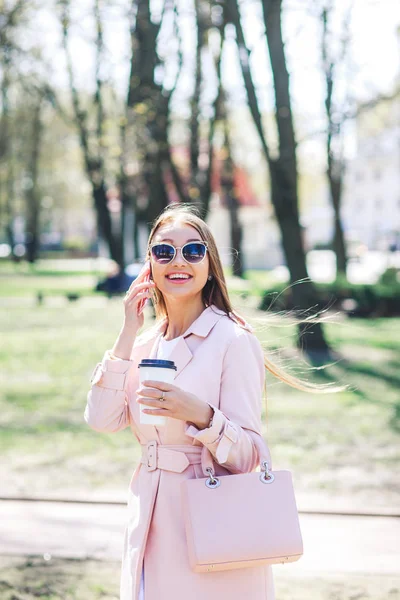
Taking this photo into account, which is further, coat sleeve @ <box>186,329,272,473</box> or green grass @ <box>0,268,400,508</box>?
green grass @ <box>0,268,400,508</box>

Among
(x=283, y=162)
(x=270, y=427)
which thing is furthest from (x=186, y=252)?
(x=283, y=162)

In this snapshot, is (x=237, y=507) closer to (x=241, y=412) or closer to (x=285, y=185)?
(x=241, y=412)

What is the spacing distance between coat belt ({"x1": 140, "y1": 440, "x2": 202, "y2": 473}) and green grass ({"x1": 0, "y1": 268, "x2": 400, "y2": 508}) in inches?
23.3

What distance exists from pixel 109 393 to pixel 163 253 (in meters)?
0.50

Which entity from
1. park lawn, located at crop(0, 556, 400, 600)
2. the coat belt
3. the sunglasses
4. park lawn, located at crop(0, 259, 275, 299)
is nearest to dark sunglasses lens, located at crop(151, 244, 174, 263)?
the sunglasses

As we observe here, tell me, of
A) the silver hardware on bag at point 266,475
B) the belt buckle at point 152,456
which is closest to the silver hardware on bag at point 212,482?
the silver hardware on bag at point 266,475

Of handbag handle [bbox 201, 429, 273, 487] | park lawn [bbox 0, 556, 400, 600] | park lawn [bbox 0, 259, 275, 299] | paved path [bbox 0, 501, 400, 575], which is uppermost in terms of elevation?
handbag handle [bbox 201, 429, 273, 487]

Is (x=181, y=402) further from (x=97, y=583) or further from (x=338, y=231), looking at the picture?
(x=338, y=231)

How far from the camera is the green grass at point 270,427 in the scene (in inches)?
243

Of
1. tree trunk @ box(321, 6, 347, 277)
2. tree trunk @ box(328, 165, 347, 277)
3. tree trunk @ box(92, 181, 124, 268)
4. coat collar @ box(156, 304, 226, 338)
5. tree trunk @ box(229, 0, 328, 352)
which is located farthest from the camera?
tree trunk @ box(92, 181, 124, 268)

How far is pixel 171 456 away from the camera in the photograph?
2.49m

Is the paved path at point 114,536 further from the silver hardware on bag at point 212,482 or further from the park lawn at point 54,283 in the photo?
the park lawn at point 54,283

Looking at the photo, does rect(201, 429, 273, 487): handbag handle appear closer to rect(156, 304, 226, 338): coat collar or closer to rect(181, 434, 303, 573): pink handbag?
rect(181, 434, 303, 573): pink handbag

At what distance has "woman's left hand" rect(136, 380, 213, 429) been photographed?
7.34 ft
